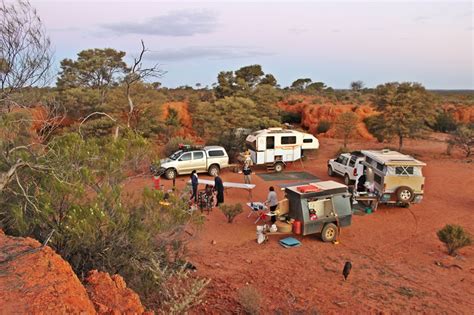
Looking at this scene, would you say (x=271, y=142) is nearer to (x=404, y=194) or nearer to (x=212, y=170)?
(x=212, y=170)

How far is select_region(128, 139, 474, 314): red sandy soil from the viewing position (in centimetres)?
783

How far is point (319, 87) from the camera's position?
2788 inches

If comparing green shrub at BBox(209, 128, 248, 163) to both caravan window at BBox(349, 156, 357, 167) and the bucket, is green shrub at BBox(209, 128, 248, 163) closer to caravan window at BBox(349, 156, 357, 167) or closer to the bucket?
caravan window at BBox(349, 156, 357, 167)

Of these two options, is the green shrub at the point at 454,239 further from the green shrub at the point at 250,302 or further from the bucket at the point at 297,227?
the green shrub at the point at 250,302

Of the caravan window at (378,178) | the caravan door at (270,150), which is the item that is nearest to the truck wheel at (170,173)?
the caravan door at (270,150)

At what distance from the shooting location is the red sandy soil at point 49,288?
4.95 metres

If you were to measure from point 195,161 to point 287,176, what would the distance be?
4.95 meters

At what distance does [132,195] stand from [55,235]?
1802mm

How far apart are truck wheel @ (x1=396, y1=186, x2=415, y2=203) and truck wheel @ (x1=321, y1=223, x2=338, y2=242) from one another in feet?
13.0

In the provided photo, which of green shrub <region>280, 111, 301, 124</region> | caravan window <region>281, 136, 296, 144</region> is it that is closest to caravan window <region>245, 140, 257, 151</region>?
caravan window <region>281, 136, 296, 144</region>

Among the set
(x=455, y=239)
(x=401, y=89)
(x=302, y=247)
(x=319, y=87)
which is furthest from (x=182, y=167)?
(x=319, y=87)

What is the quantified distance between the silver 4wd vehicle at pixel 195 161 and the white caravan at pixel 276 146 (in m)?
1.82

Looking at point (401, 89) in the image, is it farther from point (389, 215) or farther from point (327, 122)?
point (389, 215)

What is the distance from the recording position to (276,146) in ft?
69.8
